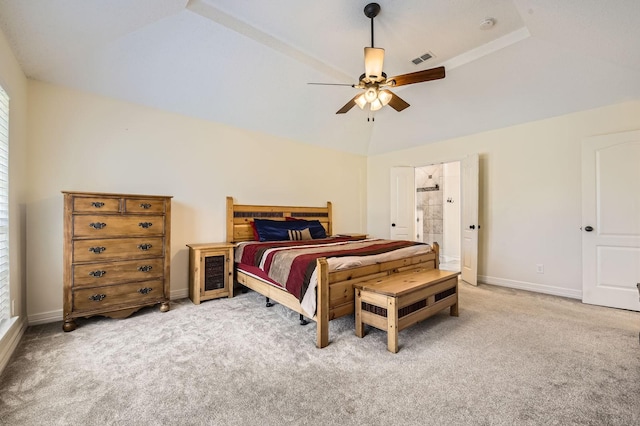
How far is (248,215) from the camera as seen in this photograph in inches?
171

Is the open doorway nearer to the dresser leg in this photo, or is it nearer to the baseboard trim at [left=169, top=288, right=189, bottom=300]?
the baseboard trim at [left=169, top=288, right=189, bottom=300]

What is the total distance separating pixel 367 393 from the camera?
1698mm

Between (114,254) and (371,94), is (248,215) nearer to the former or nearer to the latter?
(114,254)

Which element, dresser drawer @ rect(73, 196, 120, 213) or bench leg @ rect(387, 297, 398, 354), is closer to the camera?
bench leg @ rect(387, 297, 398, 354)

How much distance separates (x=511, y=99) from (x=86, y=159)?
17.7 feet

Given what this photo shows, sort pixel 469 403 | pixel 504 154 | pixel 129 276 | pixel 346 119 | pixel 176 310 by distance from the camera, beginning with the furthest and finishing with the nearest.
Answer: pixel 346 119
pixel 504 154
pixel 176 310
pixel 129 276
pixel 469 403

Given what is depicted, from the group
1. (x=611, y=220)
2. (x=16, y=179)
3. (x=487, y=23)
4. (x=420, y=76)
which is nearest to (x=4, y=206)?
(x=16, y=179)

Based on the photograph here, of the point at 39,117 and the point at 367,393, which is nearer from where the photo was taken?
the point at 367,393

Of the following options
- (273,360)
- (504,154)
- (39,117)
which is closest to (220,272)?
(273,360)

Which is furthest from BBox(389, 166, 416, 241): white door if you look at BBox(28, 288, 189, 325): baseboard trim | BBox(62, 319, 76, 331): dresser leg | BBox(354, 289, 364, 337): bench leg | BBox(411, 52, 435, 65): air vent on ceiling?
BBox(28, 288, 189, 325): baseboard trim

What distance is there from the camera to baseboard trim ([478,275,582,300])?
3.69 metres

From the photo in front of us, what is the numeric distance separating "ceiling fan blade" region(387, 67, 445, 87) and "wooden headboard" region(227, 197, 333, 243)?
2739mm

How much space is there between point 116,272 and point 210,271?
39.4 inches

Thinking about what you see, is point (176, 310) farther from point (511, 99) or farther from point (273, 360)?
point (511, 99)
